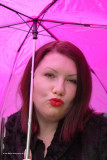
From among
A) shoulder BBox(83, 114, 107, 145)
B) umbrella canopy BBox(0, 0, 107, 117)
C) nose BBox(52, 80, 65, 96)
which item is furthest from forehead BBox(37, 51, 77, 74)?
shoulder BBox(83, 114, 107, 145)

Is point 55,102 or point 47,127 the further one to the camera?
point 47,127

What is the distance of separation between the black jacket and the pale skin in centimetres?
8

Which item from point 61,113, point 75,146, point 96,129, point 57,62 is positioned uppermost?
point 57,62

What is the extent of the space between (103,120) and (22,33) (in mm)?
845

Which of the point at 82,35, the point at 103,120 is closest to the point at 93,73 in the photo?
the point at 82,35

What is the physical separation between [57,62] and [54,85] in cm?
15

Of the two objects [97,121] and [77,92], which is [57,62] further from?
[97,121]

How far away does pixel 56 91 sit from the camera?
1.54m

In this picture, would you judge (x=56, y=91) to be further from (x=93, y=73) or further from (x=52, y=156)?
(x=93, y=73)

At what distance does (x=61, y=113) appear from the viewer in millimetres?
1621

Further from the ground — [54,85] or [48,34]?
[48,34]

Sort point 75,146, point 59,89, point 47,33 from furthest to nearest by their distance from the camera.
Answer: point 47,33 → point 75,146 → point 59,89

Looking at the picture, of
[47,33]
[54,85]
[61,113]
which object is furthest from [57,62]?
[47,33]

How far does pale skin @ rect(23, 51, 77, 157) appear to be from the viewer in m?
1.57
